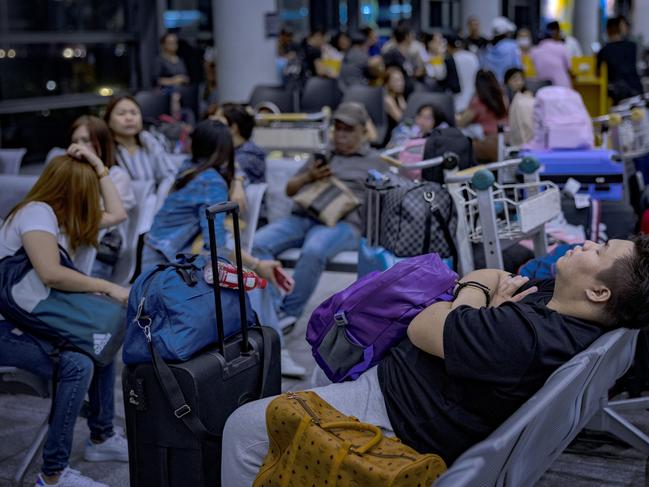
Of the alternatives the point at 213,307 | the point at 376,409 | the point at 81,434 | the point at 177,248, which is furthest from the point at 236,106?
the point at 376,409

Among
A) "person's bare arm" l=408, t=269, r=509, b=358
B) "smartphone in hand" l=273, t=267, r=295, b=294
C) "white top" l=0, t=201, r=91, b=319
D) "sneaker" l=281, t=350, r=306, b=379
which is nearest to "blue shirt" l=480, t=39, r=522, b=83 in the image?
"sneaker" l=281, t=350, r=306, b=379

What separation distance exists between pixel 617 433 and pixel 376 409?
58.0 inches

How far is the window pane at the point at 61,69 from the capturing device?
11.9 m

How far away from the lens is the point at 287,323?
546 cm

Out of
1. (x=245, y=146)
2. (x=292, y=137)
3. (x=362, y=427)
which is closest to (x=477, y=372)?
(x=362, y=427)

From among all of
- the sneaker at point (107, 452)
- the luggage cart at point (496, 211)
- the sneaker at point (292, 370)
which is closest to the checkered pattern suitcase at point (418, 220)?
the luggage cart at point (496, 211)

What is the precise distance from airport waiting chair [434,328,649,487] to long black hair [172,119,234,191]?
7.43 ft

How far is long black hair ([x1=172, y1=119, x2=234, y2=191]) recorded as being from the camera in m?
4.69

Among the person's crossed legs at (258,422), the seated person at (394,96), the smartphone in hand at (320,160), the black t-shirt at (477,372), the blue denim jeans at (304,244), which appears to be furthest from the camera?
the seated person at (394,96)

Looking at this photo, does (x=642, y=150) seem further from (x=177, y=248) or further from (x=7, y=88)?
(x=7, y=88)

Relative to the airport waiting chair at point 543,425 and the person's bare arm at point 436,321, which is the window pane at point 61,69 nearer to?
the person's bare arm at point 436,321

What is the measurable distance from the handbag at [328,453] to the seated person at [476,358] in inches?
5.3

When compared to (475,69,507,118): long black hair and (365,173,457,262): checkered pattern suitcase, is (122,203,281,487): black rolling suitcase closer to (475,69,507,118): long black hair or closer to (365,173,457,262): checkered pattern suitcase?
(365,173,457,262): checkered pattern suitcase

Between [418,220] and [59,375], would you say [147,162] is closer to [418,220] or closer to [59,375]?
[418,220]
